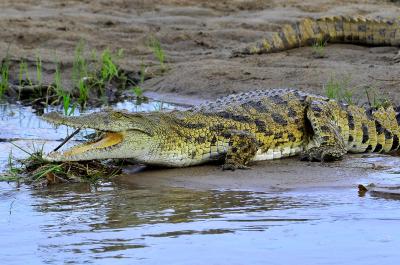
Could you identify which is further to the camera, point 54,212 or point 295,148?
point 295,148

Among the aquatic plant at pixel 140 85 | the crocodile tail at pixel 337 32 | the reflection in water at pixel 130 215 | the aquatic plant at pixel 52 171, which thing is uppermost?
the crocodile tail at pixel 337 32

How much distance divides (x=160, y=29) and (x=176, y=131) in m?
6.35

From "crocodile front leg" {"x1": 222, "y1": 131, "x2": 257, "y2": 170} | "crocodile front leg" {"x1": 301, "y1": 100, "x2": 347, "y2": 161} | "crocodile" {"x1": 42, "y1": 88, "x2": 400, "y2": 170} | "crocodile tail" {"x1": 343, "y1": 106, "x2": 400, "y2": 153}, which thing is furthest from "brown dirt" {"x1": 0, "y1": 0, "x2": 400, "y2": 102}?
"crocodile front leg" {"x1": 222, "y1": 131, "x2": 257, "y2": 170}

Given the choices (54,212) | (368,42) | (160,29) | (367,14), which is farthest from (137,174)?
(367,14)

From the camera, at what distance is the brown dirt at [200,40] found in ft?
32.9

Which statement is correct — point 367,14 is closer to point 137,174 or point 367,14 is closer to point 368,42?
point 368,42

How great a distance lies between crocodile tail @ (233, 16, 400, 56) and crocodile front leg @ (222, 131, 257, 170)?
4.54 m

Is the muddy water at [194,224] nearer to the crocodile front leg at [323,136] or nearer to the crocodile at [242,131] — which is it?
the crocodile at [242,131]

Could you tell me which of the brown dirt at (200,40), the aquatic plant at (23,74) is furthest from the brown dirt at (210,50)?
the aquatic plant at (23,74)

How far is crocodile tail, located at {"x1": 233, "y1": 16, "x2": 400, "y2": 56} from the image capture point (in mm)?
11508

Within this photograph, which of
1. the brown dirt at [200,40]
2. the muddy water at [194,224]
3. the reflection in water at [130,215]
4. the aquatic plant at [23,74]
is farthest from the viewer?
the aquatic plant at [23,74]

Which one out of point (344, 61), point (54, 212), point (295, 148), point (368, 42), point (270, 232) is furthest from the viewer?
point (368, 42)

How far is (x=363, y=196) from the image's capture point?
19.4 ft

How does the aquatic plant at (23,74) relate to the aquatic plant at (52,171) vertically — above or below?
above
